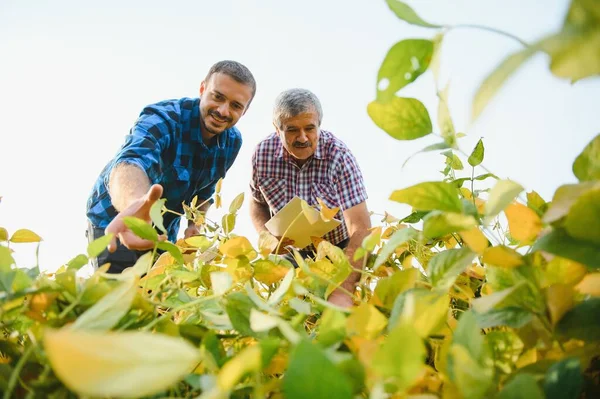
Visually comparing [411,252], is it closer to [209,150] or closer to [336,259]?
[336,259]

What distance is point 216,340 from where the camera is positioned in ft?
0.71

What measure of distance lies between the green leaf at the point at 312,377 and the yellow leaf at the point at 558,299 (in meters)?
0.10

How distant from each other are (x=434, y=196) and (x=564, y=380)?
88 millimetres

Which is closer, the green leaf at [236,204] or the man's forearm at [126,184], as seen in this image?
the green leaf at [236,204]

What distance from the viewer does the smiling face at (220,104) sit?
6.45 ft

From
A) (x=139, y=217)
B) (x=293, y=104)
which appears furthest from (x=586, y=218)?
(x=293, y=104)

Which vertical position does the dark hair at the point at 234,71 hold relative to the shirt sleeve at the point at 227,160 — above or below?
above

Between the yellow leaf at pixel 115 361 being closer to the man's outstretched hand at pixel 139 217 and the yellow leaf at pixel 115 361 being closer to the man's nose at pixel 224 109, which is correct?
the man's outstretched hand at pixel 139 217

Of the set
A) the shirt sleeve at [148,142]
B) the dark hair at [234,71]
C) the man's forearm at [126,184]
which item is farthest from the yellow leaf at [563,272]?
the dark hair at [234,71]

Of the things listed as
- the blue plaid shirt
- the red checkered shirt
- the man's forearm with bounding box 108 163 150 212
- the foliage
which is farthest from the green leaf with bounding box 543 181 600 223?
the red checkered shirt

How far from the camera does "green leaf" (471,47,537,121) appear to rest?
124 millimetres

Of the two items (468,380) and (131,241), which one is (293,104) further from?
(468,380)

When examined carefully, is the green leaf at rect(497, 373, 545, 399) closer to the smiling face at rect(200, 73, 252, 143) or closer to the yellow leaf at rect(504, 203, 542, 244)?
the yellow leaf at rect(504, 203, 542, 244)

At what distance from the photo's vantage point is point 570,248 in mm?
173
